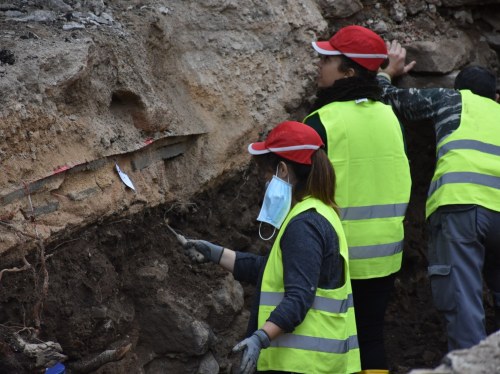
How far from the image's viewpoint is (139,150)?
4.82 metres

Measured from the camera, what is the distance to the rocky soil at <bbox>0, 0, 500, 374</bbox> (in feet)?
13.8

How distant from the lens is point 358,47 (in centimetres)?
471

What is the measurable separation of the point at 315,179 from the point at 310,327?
584 millimetres

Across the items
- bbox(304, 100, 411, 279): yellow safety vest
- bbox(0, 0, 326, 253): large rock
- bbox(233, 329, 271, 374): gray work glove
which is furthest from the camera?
bbox(304, 100, 411, 279): yellow safety vest

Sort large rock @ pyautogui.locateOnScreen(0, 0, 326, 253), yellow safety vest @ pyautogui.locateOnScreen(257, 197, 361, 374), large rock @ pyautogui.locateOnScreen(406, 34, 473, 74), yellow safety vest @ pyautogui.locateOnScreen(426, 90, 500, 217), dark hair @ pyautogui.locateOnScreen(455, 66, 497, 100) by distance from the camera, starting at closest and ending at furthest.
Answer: yellow safety vest @ pyautogui.locateOnScreen(257, 197, 361, 374)
large rock @ pyautogui.locateOnScreen(0, 0, 326, 253)
yellow safety vest @ pyautogui.locateOnScreen(426, 90, 500, 217)
dark hair @ pyautogui.locateOnScreen(455, 66, 497, 100)
large rock @ pyautogui.locateOnScreen(406, 34, 473, 74)

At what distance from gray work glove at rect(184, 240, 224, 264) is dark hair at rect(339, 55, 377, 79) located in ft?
3.79

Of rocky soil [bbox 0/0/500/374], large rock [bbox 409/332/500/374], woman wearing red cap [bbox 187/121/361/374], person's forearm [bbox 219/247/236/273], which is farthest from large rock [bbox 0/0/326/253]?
large rock [bbox 409/332/500/374]

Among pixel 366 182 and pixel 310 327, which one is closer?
pixel 310 327

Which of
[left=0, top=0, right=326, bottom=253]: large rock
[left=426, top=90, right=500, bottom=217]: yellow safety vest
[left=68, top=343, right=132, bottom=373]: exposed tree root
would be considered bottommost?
[left=68, top=343, right=132, bottom=373]: exposed tree root

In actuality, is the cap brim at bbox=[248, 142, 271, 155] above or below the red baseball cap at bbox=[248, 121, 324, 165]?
below

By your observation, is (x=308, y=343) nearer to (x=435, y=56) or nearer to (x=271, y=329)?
(x=271, y=329)

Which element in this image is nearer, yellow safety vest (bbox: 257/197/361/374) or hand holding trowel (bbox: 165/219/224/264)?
yellow safety vest (bbox: 257/197/361/374)

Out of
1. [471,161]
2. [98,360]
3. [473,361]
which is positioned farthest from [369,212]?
[473,361]

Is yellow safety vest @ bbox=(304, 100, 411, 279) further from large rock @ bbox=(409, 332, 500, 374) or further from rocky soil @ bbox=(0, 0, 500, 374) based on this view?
large rock @ bbox=(409, 332, 500, 374)
